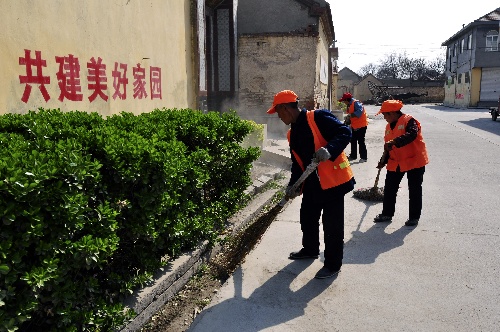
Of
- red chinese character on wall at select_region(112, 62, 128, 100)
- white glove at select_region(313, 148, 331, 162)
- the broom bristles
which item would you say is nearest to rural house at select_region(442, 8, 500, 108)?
the broom bristles

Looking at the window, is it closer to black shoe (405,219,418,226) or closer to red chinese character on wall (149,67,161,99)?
black shoe (405,219,418,226)

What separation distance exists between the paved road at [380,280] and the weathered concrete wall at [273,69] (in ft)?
31.3

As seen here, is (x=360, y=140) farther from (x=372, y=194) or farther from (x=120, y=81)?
(x=120, y=81)

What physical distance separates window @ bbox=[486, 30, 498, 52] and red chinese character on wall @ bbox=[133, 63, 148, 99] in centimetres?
3967

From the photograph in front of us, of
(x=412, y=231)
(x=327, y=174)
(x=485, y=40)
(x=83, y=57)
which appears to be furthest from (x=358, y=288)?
(x=485, y=40)

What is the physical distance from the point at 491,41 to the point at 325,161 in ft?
135

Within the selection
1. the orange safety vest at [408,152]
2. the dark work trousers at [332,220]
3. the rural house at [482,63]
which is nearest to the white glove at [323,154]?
the dark work trousers at [332,220]

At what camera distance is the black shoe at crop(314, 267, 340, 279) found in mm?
3871

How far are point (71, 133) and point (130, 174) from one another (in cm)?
79

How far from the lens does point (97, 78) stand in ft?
17.5

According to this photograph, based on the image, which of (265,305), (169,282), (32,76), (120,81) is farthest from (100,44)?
(265,305)

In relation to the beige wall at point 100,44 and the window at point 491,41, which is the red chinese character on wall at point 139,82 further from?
the window at point 491,41

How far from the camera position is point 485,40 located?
37.6 m

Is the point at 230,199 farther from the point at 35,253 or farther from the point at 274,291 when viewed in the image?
the point at 35,253
